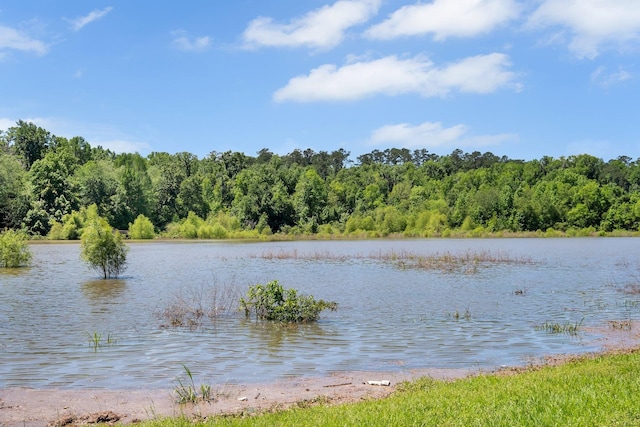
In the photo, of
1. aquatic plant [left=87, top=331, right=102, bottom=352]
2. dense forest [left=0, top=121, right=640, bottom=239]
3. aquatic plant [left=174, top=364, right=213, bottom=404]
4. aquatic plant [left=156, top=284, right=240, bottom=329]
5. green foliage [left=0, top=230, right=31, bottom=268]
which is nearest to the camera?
aquatic plant [left=174, top=364, right=213, bottom=404]

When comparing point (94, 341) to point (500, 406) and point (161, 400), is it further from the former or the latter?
point (500, 406)

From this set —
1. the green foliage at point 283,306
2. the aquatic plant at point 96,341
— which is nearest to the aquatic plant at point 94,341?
the aquatic plant at point 96,341

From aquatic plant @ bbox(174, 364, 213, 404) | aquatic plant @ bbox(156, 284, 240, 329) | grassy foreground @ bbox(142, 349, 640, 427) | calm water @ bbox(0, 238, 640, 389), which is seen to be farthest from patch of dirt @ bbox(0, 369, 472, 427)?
aquatic plant @ bbox(156, 284, 240, 329)

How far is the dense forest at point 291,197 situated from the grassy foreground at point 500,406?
103 m

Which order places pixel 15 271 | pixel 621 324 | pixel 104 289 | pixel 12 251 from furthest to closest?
pixel 12 251, pixel 15 271, pixel 104 289, pixel 621 324

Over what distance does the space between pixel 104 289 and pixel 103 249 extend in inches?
252

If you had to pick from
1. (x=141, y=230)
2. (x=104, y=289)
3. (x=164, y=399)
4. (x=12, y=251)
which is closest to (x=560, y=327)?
(x=164, y=399)

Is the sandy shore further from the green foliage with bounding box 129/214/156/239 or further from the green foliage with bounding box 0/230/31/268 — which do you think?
the green foliage with bounding box 129/214/156/239

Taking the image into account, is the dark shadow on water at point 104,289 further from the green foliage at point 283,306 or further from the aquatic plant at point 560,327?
the aquatic plant at point 560,327

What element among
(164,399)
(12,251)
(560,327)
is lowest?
(164,399)

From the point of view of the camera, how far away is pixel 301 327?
2080cm

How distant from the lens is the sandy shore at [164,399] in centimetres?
1077

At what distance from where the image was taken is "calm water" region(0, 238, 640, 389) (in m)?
15.0

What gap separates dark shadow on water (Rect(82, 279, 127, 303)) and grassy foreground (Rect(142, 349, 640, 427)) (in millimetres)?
20528
